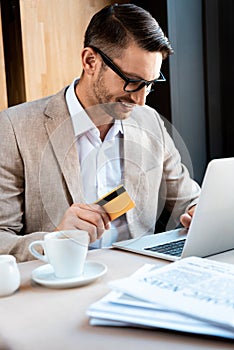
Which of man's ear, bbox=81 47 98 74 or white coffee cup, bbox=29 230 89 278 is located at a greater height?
man's ear, bbox=81 47 98 74

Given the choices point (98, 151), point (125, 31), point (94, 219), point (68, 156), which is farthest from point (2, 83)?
point (94, 219)

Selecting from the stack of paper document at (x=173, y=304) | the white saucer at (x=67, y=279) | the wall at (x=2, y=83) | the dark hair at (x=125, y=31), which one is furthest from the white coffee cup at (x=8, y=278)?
the wall at (x=2, y=83)

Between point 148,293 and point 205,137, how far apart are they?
5.26ft

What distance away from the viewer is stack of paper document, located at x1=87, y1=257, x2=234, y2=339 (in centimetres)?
60

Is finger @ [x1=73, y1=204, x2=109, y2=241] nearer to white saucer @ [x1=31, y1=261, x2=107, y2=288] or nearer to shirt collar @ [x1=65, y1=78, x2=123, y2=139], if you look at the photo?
white saucer @ [x1=31, y1=261, x2=107, y2=288]

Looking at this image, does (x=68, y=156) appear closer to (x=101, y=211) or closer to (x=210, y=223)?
(x=101, y=211)

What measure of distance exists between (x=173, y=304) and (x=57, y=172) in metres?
0.63

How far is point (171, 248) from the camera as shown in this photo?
1.07 m

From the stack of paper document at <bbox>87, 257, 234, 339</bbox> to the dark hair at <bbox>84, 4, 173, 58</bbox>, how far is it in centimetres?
81

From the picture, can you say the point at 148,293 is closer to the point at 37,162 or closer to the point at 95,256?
the point at 95,256

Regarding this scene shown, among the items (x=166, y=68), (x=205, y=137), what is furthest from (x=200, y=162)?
(x=166, y=68)

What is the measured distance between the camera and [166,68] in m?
2.07

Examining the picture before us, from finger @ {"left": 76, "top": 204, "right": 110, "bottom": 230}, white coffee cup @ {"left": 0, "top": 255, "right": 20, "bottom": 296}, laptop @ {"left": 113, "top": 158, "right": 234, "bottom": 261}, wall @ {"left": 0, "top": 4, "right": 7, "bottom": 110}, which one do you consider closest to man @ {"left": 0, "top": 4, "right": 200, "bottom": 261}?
finger @ {"left": 76, "top": 204, "right": 110, "bottom": 230}

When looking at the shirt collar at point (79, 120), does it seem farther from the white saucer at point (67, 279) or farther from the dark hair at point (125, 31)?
the white saucer at point (67, 279)
